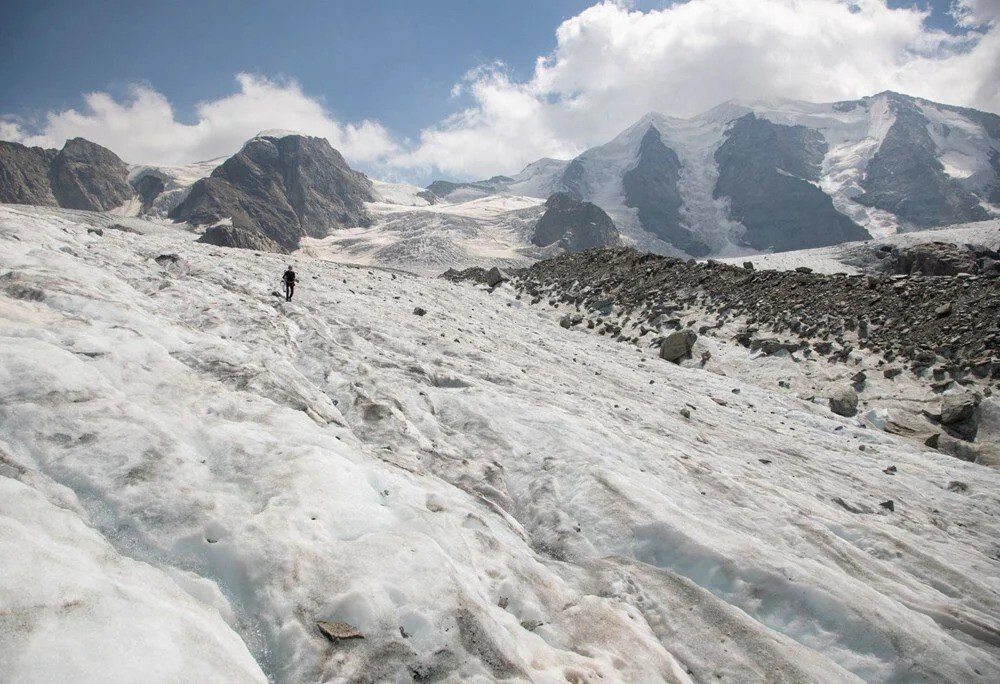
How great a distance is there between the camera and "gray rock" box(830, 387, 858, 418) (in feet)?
61.5

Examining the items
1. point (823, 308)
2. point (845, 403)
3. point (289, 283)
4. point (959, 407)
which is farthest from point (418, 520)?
point (823, 308)

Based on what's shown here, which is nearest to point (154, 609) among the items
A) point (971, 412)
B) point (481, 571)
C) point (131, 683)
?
point (131, 683)

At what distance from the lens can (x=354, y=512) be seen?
6496 millimetres

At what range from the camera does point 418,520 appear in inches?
260

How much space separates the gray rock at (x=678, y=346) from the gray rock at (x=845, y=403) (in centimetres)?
644

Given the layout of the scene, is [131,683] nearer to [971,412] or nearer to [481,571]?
[481,571]

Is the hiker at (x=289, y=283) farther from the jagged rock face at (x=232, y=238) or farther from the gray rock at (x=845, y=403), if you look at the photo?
the jagged rock face at (x=232, y=238)

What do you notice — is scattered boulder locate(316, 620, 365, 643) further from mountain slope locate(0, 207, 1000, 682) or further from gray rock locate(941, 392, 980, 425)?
gray rock locate(941, 392, 980, 425)

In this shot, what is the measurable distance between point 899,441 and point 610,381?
903 cm

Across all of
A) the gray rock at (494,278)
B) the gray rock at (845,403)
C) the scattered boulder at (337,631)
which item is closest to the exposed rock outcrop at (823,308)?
the gray rock at (845,403)

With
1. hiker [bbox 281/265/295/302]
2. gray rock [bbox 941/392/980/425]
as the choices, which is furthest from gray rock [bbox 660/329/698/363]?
hiker [bbox 281/265/295/302]

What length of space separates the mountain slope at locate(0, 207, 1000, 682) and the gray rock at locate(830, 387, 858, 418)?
4.13m

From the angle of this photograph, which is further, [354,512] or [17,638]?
[354,512]

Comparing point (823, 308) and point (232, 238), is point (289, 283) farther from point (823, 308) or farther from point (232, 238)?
point (232, 238)
